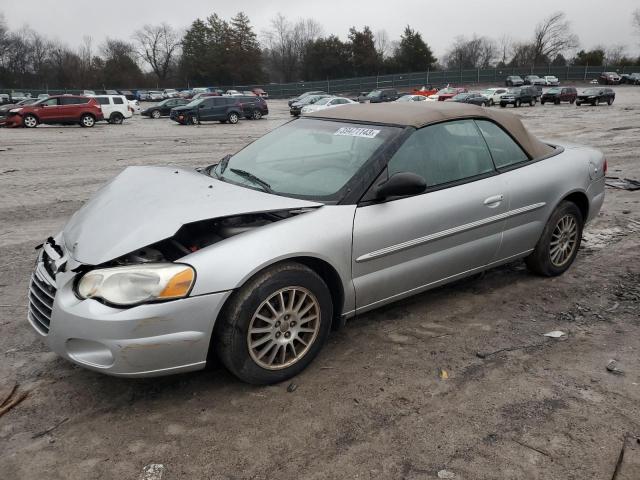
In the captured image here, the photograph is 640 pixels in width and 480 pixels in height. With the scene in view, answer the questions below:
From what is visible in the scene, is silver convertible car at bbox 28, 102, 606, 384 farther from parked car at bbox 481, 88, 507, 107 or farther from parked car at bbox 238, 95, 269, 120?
parked car at bbox 481, 88, 507, 107

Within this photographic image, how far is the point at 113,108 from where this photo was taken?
27.7 meters

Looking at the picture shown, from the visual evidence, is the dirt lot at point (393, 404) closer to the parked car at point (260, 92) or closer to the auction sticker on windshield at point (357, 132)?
the auction sticker on windshield at point (357, 132)

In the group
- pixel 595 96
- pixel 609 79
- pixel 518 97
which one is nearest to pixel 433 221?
pixel 518 97

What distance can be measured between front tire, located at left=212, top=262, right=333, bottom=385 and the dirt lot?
0.14 meters

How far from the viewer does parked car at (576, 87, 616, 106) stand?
36.3m

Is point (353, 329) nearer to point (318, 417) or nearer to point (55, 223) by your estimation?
point (318, 417)

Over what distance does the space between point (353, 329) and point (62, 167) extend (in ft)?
32.6

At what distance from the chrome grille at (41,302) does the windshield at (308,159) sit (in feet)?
4.54

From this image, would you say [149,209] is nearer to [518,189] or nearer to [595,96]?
[518,189]

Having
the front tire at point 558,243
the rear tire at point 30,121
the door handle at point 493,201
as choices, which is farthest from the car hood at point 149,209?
the rear tire at point 30,121

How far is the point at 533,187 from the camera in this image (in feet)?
13.8

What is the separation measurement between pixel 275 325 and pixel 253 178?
1209 millimetres

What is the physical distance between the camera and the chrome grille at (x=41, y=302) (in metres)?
2.88

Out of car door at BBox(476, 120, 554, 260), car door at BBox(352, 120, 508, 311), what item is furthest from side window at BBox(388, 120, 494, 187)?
car door at BBox(476, 120, 554, 260)
